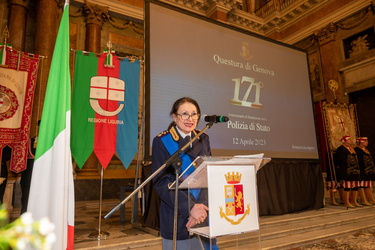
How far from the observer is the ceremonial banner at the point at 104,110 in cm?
354

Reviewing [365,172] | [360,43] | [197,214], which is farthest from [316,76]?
[197,214]

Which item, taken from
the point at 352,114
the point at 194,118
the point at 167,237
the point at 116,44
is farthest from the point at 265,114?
the point at 116,44

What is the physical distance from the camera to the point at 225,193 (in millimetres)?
1328

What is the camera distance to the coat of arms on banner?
4.32 ft

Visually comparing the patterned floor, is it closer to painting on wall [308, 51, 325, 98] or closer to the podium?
the podium

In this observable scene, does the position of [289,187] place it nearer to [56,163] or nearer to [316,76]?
[56,163]

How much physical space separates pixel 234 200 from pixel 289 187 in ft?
14.1

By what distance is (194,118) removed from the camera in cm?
174

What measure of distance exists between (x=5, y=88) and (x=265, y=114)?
4.47 meters

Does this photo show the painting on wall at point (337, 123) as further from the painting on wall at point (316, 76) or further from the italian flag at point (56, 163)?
the italian flag at point (56, 163)

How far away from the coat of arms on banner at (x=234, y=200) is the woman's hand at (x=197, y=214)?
9 cm

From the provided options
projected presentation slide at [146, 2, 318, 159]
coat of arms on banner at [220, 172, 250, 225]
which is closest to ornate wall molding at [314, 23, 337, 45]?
projected presentation slide at [146, 2, 318, 159]

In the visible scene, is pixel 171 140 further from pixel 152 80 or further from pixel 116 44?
pixel 116 44

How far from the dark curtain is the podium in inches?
136
